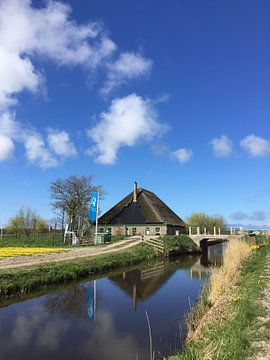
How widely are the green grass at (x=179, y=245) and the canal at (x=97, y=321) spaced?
2098cm

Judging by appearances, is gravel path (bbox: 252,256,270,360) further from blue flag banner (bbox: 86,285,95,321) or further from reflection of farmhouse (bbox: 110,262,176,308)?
reflection of farmhouse (bbox: 110,262,176,308)

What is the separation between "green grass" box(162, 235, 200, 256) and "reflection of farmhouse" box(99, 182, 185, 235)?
884cm

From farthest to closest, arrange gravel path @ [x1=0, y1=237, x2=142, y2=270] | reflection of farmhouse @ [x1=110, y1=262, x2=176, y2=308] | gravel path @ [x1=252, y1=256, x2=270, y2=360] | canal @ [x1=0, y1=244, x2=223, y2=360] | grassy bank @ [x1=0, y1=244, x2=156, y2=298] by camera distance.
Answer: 1. gravel path @ [x1=0, y1=237, x2=142, y2=270]
2. reflection of farmhouse @ [x1=110, y1=262, x2=176, y2=308]
3. grassy bank @ [x1=0, y1=244, x2=156, y2=298]
4. canal @ [x1=0, y1=244, x2=223, y2=360]
5. gravel path @ [x1=252, y1=256, x2=270, y2=360]

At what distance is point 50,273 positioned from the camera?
19688mm

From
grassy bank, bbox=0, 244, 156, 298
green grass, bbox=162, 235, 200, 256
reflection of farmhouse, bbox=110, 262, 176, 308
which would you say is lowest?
reflection of farmhouse, bbox=110, 262, 176, 308

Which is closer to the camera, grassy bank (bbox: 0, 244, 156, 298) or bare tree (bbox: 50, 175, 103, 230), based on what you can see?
grassy bank (bbox: 0, 244, 156, 298)

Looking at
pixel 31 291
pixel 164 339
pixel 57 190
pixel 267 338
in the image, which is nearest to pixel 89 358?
pixel 164 339

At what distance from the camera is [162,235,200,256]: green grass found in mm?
42469

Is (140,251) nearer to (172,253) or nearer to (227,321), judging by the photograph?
(172,253)

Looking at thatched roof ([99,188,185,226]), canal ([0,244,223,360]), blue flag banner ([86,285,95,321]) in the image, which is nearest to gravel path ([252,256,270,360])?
canal ([0,244,223,360])

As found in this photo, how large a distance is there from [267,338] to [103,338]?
4.69 metres

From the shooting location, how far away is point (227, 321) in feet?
30.6

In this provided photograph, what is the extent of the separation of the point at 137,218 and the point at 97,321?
47.3 m

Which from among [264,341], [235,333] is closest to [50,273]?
[235,333]
